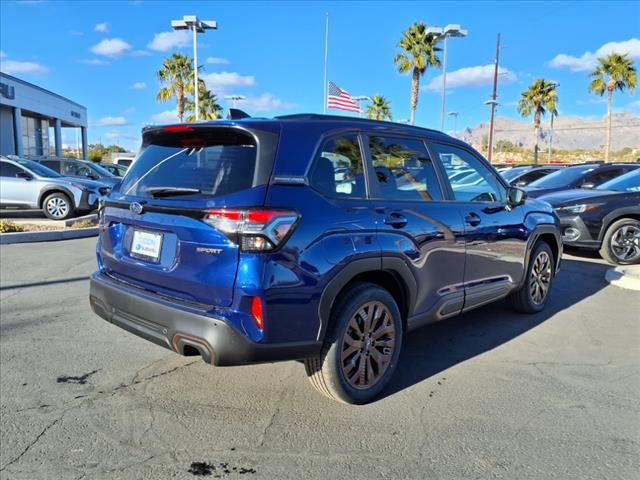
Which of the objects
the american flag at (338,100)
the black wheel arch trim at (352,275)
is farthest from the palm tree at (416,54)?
the black wheel arch trim at (352,275)

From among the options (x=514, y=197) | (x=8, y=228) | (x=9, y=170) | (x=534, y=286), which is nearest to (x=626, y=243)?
(x=534, y=286)

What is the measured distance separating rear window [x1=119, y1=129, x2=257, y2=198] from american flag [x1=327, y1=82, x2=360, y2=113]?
571 inches

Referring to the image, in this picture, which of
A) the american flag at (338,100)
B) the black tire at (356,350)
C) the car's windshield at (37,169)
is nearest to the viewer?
the black tire at (356,350)

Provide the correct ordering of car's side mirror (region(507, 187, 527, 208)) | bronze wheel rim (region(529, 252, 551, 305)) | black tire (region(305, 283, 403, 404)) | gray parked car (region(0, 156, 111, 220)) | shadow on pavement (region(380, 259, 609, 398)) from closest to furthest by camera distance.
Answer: black tire (region(305, 283, 403, 404)), shadow on pavement (region(380, 259, 609, 398)), car's side mirror (region(507, 187, 527, 208)), bronze wheel rim (region(529, 252, 551, 305)), gray parked car (region(0, 156, 111, 220))

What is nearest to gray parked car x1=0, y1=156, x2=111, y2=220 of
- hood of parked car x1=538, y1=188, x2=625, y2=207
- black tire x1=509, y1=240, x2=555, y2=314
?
hood of parked car x1=538, y1=188, x2=625, y2=207

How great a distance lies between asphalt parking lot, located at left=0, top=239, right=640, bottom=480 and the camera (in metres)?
2.76

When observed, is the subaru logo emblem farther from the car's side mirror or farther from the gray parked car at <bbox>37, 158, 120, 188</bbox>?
the gray parked car at <bbox>37, 158, 120, 188</bbox>

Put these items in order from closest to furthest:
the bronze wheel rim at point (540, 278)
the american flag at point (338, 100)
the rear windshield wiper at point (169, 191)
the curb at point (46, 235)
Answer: the rear windshield wiper at point (169, 191)
the bronze wheel rim at point (540, 278)
the curb at point (46, 235)
the american flag at point (338, 100)

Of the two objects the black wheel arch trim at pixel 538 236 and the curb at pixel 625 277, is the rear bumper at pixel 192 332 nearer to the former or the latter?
the black wheel arch trim at pixel 538 236

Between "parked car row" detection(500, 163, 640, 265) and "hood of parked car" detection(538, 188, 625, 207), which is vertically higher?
"hood of parked car" detection(538, 188, 625, 207)

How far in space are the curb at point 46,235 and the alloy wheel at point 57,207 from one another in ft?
8.16

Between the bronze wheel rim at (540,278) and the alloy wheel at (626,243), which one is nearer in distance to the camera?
the bronze wheel rim at (540,278)

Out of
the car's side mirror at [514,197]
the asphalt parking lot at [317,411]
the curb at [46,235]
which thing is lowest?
the asphalt parking lot at [317,411]

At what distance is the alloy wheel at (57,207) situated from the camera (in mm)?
12406
